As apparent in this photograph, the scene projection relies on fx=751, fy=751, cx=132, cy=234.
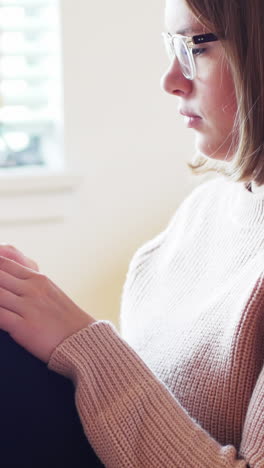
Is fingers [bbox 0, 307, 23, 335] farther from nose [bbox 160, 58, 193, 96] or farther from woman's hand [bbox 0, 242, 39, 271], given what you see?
nose [bbox 160, 58, 193, 96]

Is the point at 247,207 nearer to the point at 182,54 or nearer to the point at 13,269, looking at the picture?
the point at 182,54

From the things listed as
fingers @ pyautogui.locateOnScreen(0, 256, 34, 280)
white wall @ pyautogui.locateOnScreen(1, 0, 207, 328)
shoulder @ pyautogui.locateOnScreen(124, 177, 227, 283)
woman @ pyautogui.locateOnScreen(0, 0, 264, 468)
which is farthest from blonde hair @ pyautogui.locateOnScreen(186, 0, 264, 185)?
white wall @ pyautogui.locateOnScreen(1, 0, 207, 328)

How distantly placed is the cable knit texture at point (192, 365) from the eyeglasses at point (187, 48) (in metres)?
0.18

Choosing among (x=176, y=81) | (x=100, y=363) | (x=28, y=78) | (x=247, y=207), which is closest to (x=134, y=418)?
(x=100, y=363)

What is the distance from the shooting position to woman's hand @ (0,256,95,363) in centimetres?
81

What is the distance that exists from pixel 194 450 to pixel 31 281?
259 millimetres

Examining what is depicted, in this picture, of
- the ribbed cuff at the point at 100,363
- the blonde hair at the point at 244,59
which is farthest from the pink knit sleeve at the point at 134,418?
the blonde hair at the point at 244,59

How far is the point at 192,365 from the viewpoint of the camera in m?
0.91

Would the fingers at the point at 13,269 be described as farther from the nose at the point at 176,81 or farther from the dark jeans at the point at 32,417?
the nose at the point at 176,81

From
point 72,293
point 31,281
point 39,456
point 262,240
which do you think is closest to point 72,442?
point 39,456

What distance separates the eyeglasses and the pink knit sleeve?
0.38 m

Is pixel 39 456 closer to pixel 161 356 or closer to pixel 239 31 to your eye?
pixel 161 356

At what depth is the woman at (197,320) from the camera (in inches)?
31.8

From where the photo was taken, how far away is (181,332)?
958 mm
